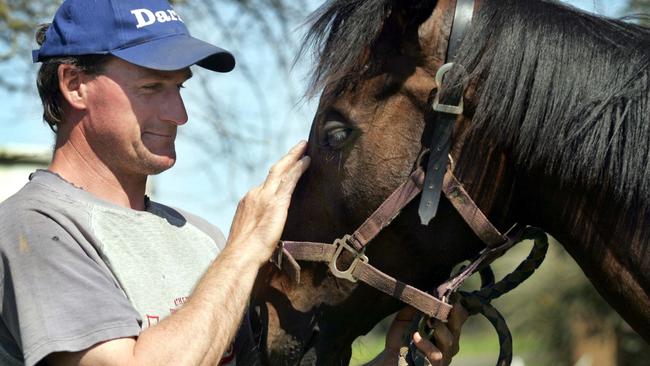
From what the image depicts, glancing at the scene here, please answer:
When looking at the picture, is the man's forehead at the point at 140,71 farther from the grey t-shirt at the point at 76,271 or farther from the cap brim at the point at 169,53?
the grey t-shirt at the point at 76,271

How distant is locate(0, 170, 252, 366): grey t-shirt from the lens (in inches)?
84.6

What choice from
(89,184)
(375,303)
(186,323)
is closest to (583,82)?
(375,303)

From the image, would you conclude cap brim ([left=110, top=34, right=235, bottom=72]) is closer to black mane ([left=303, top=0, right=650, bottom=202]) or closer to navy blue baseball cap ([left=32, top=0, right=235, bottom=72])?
navy blue baseball cap ([left=32, top=0, right=235, bottom=72])

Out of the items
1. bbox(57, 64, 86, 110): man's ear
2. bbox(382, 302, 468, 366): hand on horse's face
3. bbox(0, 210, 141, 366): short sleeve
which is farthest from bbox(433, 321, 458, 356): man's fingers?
bbox(57, 64, 86, 110): man's ear

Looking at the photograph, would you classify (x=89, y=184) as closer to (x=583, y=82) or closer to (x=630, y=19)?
(x=583, y=82)

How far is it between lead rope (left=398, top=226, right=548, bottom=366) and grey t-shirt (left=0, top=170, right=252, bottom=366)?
73 centimetres

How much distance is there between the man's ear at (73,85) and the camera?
259cm

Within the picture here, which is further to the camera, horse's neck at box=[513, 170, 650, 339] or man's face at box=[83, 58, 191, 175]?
man's face at box=[83, 58, 191, 175]

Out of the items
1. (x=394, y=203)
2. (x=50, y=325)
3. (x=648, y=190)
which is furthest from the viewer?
(x=394, y=203)

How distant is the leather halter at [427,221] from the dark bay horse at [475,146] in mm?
34

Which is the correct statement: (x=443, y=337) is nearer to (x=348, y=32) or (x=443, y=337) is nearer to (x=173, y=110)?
(x=348, y=32)

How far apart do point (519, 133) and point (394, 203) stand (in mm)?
402

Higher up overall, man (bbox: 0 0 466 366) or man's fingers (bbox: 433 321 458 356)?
man (bbox: 0 0 466 366)

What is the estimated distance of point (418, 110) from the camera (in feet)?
8.40
